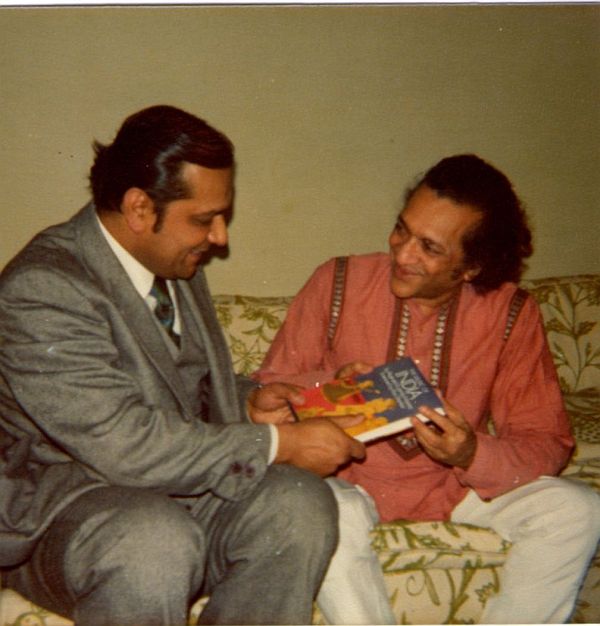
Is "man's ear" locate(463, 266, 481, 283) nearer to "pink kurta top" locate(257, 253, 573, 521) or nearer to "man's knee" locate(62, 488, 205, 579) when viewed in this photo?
"pink kurta top" locate(257, 253, 573, 521)

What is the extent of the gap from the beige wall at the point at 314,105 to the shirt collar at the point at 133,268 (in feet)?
2.56

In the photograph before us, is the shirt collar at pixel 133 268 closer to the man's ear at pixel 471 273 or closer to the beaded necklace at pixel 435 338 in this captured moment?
the beaded necklace at pixel 435 338

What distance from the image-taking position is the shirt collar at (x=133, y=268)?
167 cm

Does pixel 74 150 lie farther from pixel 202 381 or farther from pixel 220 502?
pixel 220 502

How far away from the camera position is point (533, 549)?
5.85 ft

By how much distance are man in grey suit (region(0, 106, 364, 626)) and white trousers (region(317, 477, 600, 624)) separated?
0.67 feet

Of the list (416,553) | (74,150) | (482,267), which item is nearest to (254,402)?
(416,553)

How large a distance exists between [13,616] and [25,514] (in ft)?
0.81

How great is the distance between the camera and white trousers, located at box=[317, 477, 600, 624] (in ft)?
5.66

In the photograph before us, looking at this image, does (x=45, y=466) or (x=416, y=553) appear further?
(x=416, y=553)

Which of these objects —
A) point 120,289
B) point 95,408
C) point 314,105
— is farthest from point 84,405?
point 314,105

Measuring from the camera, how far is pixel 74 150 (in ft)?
7.63

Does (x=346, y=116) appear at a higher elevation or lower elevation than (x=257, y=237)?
higher

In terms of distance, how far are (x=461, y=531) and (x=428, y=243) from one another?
2.38 ft
